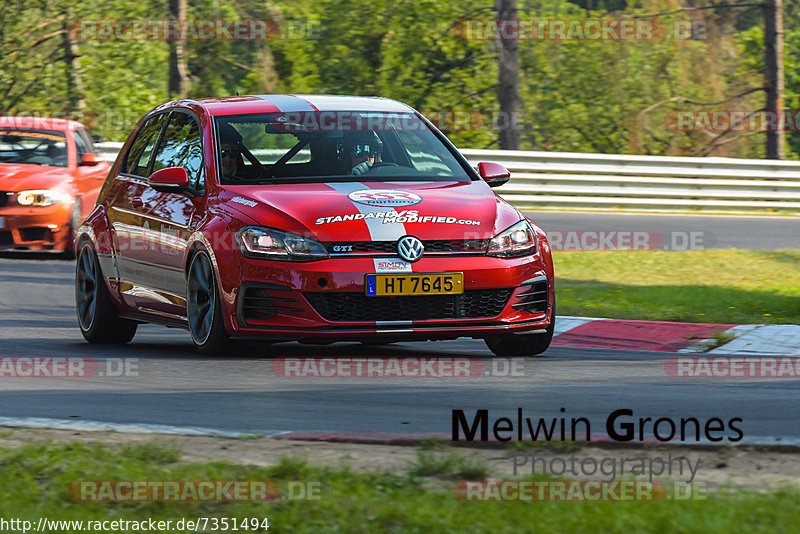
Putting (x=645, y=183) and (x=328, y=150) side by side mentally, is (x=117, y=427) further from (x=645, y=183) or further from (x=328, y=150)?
(x=645, y=183)

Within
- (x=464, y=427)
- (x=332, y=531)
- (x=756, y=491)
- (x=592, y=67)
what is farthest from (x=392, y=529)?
(x=592, y=67)

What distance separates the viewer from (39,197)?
15.1 metres

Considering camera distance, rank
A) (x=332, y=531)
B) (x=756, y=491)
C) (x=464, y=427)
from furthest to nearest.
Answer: (x=464, y=427) < (x=756, y=491) < (x=332, y=531)

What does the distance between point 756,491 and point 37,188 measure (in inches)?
465

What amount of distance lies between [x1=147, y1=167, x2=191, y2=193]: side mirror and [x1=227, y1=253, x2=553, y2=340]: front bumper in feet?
3.14

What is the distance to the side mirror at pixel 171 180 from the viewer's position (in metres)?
8.45

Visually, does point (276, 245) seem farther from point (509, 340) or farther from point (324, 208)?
point (509, 340)

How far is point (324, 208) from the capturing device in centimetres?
783

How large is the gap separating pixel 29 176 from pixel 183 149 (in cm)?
675

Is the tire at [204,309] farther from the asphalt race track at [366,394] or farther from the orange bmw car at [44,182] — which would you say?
the orange bmw car at [44,182]

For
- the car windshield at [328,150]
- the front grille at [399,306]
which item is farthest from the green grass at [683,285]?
the front grille at [399,306]

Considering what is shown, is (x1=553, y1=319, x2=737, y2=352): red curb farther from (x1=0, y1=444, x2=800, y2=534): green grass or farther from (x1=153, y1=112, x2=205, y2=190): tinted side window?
(x1=0, y1=444, x2=800, y2=534): green grass

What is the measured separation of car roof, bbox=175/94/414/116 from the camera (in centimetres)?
906

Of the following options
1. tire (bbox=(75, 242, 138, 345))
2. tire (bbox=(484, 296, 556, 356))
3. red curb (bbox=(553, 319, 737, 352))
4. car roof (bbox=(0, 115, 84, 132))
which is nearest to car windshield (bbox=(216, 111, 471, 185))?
tire (bbox=(484, 296, 556, 356))
